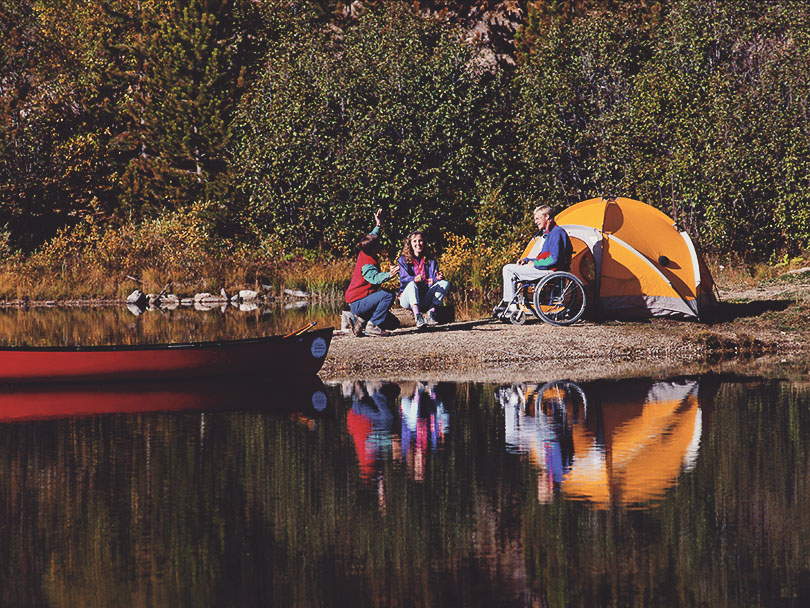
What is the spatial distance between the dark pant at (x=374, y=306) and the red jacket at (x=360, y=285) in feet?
0.22

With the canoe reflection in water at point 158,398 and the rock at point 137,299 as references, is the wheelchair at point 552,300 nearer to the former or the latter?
the canoe reflection in water at point 158,398

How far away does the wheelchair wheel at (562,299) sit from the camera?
64.1 feet

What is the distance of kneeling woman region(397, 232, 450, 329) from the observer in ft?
64.7

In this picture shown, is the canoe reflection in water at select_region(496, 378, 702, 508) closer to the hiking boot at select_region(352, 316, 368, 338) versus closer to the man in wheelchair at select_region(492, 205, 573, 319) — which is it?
the man in wheelchair at select_region(492, 205, 573, 319)

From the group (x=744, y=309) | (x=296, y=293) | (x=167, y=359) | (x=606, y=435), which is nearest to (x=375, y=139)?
(x=296, y=293)

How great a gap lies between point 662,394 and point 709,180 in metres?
20.2

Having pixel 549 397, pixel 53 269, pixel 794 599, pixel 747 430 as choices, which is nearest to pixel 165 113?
pixel 53 269

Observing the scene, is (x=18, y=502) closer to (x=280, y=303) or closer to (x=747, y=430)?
(x=747, y=430)

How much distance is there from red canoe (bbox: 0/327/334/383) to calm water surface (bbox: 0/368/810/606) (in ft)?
5.97

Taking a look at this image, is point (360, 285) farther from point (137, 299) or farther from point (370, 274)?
point (137, 299)

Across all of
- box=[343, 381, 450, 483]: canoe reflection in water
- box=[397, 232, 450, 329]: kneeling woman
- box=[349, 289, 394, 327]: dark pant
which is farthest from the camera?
box=[397, 232, 450, 329]: kneeling woman

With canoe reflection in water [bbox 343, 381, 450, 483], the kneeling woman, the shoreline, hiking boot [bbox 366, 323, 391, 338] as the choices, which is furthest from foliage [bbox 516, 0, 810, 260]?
canoe reflection in water [bbox 343, 381, 450, 483]

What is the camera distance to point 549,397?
1463cm

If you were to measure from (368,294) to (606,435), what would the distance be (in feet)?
26.0
